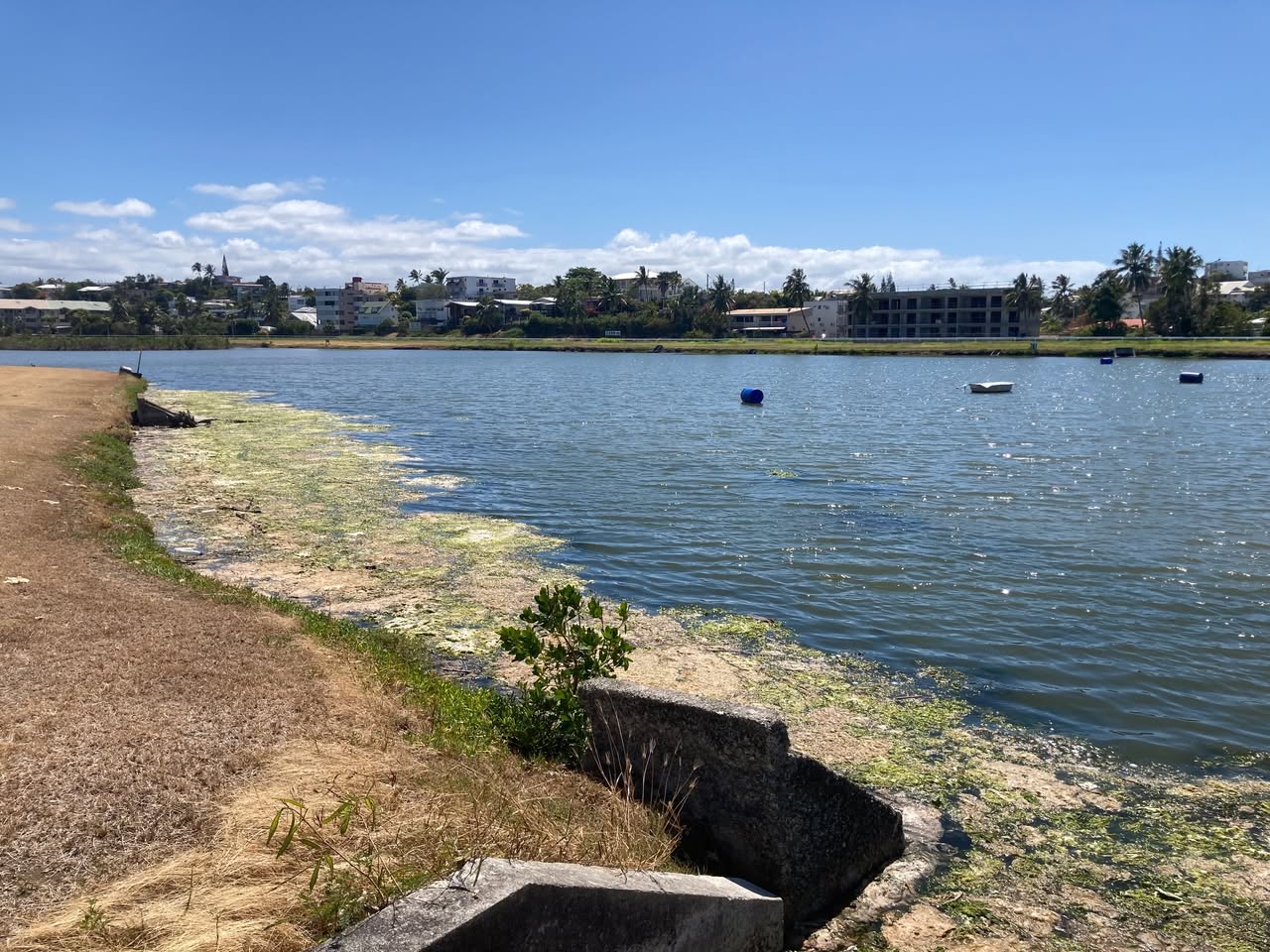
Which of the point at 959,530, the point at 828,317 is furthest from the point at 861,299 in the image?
the point at 959,530

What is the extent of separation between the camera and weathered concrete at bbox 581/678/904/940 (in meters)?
7.30

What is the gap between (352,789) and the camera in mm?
7270

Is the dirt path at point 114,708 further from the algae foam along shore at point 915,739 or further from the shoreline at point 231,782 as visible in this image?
the algae foam along shore at point 915,739

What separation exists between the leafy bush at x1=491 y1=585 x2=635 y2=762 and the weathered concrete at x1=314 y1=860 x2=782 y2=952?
246 centimetres

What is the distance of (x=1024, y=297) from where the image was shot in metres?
161

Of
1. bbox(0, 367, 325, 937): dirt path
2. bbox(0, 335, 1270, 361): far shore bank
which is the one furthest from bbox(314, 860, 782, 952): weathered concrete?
bbox(0, 335, 1270, 361): far shore bank

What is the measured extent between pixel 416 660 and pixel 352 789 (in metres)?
Result: 5.47

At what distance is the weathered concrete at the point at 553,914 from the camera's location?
496 cm

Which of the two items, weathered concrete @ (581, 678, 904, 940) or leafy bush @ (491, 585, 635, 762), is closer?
weathered concrete @ (581, 678, 904, 940)

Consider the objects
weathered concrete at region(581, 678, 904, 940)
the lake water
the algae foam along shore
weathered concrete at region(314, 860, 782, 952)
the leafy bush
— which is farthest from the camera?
the lake water

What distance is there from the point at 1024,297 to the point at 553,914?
174060mm

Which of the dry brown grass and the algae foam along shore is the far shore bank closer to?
the algae foam along shore

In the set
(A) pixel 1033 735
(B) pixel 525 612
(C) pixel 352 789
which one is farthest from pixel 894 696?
(C) pixel 352 789

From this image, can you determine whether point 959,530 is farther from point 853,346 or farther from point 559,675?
point 853,346
